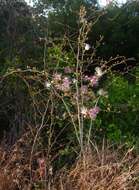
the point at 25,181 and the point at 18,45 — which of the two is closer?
the point at 25,181

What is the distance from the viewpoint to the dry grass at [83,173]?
4945 millimetres

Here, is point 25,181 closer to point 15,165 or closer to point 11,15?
point 15,165

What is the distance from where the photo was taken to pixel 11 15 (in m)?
7.32

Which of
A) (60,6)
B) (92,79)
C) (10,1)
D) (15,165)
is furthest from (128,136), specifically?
(60,6)

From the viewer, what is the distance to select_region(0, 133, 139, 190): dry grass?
495 centimetres

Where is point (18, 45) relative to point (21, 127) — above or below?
above

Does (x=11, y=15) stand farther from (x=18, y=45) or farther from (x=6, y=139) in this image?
(x=6, y=139)

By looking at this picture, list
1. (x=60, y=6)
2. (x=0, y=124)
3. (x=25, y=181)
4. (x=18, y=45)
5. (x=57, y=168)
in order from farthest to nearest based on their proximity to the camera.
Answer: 1. (x=60, y=6)
2. (x=18, y=45)
3. (x=0, y=124)
4. (x=57, y=168)
5. (x=25, y=181)

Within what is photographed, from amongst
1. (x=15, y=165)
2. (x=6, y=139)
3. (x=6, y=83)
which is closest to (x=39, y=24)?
(x=6, y=83)

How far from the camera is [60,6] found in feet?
41.5

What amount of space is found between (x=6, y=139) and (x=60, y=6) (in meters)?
7.17

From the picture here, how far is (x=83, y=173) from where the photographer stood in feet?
16.4

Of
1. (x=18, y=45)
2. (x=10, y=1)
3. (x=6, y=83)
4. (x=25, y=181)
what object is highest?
(x=10, y=1)

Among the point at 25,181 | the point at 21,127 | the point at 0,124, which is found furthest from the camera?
the point at 0,124
